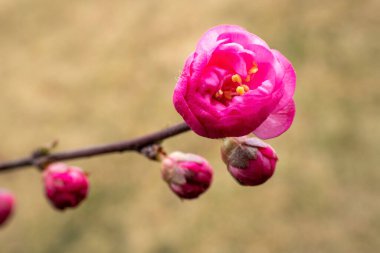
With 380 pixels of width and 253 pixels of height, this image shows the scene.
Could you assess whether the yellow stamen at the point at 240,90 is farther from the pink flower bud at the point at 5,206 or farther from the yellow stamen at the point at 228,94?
the pink flower bud at the point at 5,206

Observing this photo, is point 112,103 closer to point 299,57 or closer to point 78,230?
point 78,230

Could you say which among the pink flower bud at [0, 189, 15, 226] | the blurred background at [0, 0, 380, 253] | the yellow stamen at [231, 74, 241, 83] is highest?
the yellow stamen at [231, 74, 241, 83]

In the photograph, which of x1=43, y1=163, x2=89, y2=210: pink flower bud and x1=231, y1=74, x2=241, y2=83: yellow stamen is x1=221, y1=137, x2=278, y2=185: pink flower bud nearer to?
x1=231, y1=74, x2=241, y2=83: yellow stamen

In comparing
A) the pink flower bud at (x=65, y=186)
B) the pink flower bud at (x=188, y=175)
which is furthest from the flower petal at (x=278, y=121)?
the pink flower bud at (x=65, y=186)

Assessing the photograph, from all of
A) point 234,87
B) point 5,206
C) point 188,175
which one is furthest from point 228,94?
point 5,206

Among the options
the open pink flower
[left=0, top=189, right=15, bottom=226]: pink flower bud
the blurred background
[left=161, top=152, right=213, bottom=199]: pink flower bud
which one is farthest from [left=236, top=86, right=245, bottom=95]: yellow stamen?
the blurred background

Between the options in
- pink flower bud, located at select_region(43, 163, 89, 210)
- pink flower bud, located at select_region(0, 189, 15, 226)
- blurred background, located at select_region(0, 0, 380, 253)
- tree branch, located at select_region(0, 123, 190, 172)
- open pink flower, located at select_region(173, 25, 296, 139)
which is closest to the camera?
open pink flower, located at select_region(173, 25, 296, 139)
